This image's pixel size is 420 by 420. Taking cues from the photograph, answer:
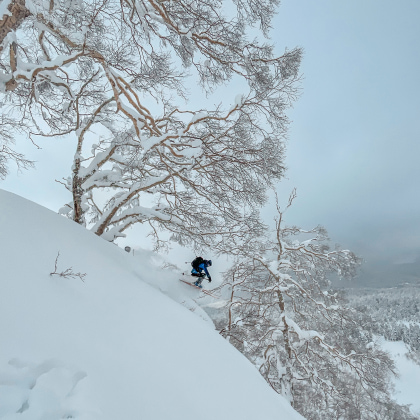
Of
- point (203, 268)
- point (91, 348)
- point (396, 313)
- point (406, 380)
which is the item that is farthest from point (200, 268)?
point (396, 313)

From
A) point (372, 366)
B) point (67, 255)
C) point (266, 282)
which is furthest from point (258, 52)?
point (372, 366)

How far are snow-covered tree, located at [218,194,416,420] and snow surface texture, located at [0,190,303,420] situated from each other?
5177 millimetres

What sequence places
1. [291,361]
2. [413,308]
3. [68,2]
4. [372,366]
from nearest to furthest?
[68,2], [372,366], [291,361], [413,308]

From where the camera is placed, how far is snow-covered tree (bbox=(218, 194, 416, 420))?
7691mm

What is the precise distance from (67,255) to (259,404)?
270cm

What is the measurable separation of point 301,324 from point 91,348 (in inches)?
394

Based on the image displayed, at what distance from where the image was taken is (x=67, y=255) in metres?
2.74

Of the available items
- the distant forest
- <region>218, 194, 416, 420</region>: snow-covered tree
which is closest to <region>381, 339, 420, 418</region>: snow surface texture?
the distant forest

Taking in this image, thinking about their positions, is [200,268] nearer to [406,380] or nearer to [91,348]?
[91,348]

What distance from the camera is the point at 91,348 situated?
5.44ft

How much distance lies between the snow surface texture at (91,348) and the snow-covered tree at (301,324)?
5.18m

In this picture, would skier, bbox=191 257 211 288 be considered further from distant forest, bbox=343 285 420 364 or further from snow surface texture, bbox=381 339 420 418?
snow surface texture, bbox=381 339 420 418

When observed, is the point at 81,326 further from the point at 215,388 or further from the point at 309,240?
the point at 309,240

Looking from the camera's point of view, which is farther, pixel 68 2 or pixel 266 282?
pixel 266 282
